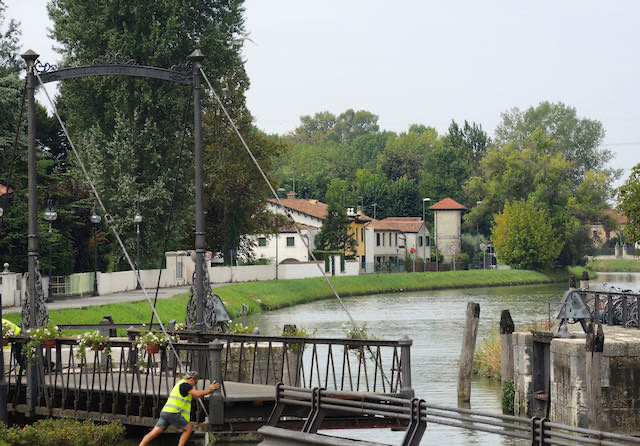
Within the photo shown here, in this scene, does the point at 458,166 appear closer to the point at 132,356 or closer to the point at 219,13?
the point at 219,13

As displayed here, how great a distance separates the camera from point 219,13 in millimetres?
61406

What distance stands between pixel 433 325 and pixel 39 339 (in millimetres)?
36480

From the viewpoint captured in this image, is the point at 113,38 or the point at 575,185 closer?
the point at 113,38

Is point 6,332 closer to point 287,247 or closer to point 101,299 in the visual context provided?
point 101,299

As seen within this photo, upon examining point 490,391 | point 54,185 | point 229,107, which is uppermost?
point 229,107

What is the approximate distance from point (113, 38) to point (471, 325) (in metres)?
29.8

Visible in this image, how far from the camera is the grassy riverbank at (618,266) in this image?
144 metres

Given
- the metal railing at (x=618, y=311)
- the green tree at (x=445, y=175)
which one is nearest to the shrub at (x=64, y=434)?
the metal railing at (x=618, y=311)

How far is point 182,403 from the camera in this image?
17594 millimetres

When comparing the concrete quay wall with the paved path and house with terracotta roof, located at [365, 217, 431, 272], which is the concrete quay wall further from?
house with terracotta roof, located at [365, 217, 431, 272]

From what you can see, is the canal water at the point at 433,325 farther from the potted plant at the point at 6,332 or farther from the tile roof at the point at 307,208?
the tile roof at the point at 307,208

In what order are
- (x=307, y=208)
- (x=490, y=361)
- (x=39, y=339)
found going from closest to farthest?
(x=39, y=339) → (x=490, y=361) → (x=307, y=208)

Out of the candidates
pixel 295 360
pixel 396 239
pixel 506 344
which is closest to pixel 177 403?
pixel 295 360

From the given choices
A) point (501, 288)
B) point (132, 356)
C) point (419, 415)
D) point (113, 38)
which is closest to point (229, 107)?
point (113, 38)
